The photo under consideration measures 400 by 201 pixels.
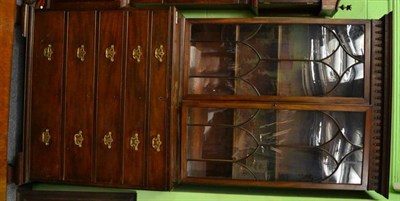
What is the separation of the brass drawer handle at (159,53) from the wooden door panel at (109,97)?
0.70 ft

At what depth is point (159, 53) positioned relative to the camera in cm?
→ 223

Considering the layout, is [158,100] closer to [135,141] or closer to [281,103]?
[135,141]

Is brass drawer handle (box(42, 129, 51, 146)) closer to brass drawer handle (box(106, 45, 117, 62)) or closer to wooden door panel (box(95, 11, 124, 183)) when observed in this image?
wooden door panel (box(95, 11, 124, 183))

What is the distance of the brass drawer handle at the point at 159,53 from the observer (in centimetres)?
222

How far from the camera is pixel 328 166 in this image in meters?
2.29

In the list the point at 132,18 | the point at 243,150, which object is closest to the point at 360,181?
the point at 243,150

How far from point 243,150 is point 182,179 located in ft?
1.33

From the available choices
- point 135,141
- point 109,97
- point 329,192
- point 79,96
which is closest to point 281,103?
point 329,192

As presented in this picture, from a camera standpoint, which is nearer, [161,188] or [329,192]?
[161,188]

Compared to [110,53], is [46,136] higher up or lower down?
lower down

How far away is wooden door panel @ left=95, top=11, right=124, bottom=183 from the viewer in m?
2.28

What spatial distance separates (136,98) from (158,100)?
13cm

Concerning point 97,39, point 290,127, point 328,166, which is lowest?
point 328,166

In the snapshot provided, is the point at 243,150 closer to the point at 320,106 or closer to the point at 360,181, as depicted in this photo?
the point at 320,106
